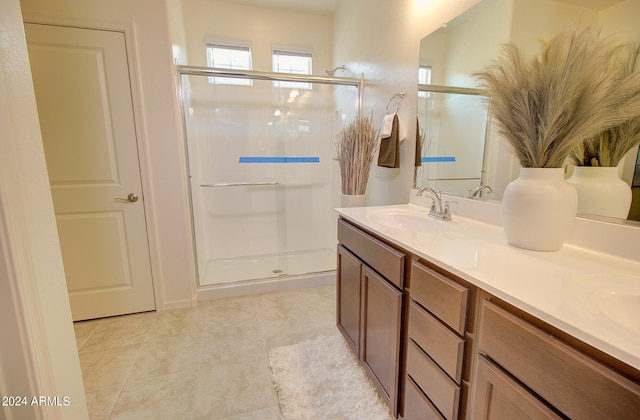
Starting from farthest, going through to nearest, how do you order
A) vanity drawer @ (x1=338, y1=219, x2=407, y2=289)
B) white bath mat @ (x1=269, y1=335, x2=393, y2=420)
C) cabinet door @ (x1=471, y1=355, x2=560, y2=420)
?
white bath mat @ (x1=269, y1=335, x2=393, y2=420), vanity drawer @ (x1=338, y1=219, x2=407, y2=289), cabinet door @ (x1=471, y1=355, x2=560, y2=420)

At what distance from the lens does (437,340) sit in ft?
2.97

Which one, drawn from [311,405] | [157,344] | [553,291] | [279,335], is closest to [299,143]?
[279,335]

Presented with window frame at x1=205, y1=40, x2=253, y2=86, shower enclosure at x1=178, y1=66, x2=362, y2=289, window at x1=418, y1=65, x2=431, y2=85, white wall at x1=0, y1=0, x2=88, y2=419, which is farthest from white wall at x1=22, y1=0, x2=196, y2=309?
window at x1=418, y1=65, x2=431, y2=85

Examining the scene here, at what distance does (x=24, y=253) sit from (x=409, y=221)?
1.57 m

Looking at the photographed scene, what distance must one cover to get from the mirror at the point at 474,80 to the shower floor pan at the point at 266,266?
1577mm

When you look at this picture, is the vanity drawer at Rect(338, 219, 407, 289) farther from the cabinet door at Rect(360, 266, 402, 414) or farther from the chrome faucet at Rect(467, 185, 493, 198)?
the chrome faucet at Rect(467, 185, 493, 198)

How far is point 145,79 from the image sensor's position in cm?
199

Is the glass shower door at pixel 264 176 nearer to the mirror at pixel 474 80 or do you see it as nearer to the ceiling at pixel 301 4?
the ceiling at pixel 301 4

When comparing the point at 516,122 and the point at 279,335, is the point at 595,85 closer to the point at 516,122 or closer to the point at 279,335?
the point at 516,122

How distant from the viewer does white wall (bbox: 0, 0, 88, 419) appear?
721 mm

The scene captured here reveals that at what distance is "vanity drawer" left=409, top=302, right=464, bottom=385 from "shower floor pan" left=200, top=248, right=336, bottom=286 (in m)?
1.87

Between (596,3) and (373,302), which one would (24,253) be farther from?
(596,3)

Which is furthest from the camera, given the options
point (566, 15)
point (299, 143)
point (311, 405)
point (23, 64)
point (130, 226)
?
point (299, 143)

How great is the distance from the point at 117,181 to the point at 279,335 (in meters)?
1.65
